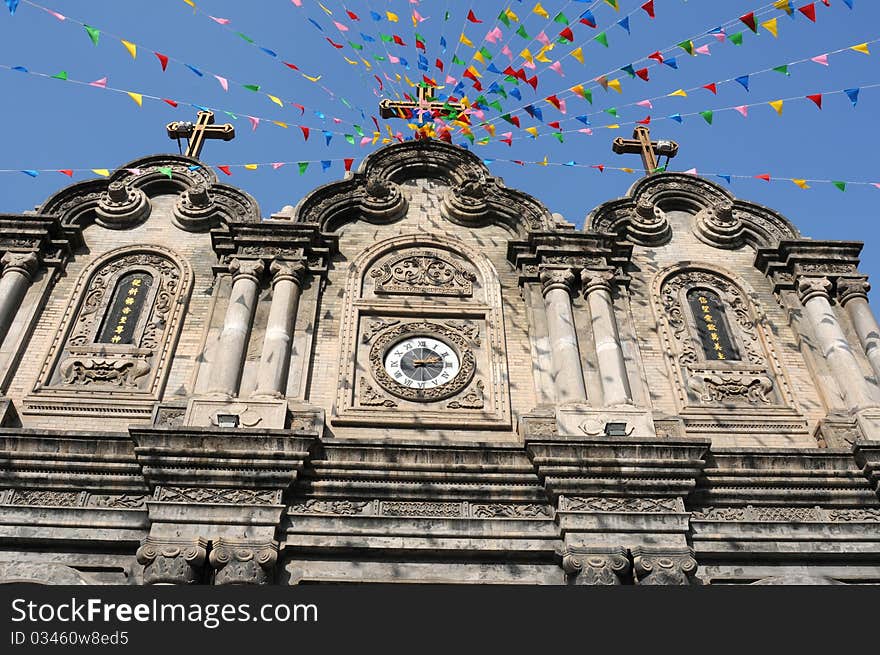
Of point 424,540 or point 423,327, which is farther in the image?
point 423,327

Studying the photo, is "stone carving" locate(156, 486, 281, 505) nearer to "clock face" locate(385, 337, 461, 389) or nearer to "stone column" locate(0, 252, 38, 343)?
"clock face" locate(385, 337, 461, 389)

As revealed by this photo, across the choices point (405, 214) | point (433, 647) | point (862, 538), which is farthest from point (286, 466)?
point (862, 538)

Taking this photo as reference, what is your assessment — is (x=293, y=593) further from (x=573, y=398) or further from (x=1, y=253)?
(x=1, y=253)

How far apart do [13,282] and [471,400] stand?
733 cm

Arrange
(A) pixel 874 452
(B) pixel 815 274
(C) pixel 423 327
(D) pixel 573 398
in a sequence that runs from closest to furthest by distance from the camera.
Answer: (A) pixel 874 452 → (D) pixel 573 398 → (C) pixel 423 327 → (B) pixel 815 274

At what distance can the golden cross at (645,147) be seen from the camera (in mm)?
17547

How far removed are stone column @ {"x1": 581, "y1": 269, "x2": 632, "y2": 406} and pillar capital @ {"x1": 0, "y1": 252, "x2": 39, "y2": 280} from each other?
880 cm

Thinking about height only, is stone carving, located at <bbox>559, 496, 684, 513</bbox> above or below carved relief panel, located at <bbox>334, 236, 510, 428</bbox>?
below

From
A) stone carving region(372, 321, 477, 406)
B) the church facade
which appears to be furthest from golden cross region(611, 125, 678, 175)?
stone carving region(372, 321, 477, 406)

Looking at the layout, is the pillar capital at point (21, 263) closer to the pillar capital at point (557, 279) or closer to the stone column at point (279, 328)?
the stone column at point (279, 328)

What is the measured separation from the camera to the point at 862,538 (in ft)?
35.1

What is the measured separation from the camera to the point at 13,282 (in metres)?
13.3

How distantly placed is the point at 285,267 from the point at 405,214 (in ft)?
8.75

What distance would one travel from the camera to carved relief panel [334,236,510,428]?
12.2 meters
